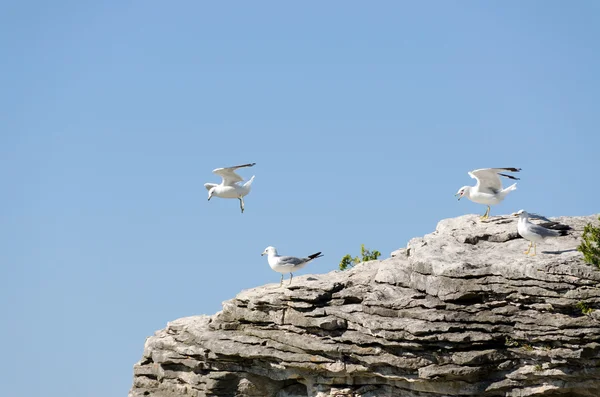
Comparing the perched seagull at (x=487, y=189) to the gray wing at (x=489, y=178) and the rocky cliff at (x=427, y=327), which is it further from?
the rocky cliff at (x=427, y=327)

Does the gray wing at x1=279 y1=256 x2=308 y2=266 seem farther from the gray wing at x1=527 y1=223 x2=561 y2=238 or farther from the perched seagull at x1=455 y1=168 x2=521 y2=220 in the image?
the gray wing at x1=527 y1=223 x2=561 y2=238

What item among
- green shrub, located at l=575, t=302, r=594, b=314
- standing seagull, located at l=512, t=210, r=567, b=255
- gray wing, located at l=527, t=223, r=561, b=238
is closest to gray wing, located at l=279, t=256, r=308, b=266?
standing seagull, located at l=512, t=210, r=567, b=255

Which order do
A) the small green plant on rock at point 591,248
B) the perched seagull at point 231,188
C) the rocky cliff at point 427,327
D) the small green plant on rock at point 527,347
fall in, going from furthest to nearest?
the perched seagull at point 231,188 → the small green plant on rock at point 527,347 → the rocky cliff at point 427,327 → the small green plant on rock at point 591,248

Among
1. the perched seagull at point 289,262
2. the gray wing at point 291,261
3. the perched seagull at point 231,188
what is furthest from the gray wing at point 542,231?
the perched seagull at point 231,188

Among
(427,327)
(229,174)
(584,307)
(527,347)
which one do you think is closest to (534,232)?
(584,307)

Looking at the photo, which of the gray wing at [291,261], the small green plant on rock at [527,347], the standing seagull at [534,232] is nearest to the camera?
the small green plant on rock at [527,347]

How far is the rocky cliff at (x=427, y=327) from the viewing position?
23734 mm

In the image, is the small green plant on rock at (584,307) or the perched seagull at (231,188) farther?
the perched seagull at (231,188)

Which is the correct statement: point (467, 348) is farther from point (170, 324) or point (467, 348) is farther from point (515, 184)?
point (170, 324)

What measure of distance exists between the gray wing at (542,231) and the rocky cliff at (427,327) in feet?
1.84

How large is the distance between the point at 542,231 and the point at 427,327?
161 inches

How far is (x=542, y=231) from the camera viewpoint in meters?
24.7

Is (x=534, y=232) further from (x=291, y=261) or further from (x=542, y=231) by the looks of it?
(x=291, y=261)

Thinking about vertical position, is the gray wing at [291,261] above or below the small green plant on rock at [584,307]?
above
